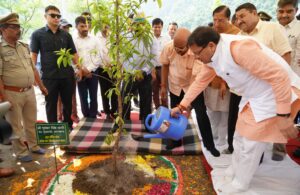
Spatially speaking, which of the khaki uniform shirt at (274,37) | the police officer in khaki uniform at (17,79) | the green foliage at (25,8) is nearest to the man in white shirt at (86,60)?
the police officer in khaki uniform at (17,79)

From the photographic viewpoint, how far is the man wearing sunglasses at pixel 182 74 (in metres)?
2.88

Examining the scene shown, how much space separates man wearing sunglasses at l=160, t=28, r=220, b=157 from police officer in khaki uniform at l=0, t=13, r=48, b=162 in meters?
1.67

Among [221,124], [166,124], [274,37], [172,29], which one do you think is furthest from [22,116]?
[172,29]

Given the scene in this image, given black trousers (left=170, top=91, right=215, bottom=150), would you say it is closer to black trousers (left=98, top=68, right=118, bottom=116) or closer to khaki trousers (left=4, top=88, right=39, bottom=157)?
black trousers (left=98, top=68, right=118, bottom=116)

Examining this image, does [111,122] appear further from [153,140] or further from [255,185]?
[255,185]

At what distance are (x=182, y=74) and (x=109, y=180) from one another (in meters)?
1.53

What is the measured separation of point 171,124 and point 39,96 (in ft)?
16.4

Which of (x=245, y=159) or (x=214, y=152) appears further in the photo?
(x=214, y=152)

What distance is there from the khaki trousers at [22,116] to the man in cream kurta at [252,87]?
206 cm

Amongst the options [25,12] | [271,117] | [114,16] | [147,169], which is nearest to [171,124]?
[147,169]

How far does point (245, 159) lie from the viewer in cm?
217

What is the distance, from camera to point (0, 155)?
3.13 m

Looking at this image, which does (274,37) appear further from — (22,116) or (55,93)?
(22,116)

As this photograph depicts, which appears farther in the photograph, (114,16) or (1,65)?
(1,65)
